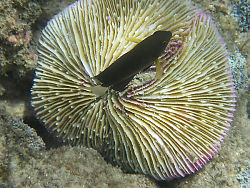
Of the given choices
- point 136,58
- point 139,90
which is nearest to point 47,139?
point 139,90

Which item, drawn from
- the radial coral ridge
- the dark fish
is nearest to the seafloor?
the radial coral ridge

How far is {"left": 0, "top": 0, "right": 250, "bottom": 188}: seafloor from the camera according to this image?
2.79m

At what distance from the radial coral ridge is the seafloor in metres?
0.35

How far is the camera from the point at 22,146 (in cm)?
296

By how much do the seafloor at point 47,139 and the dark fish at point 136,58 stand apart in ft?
4.85

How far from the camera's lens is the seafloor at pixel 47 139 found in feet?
9.14

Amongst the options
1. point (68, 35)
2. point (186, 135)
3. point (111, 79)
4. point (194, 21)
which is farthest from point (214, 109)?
point (68, 35)

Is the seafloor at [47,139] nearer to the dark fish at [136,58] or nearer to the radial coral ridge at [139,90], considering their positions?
the radial coral ridge at [139,90]

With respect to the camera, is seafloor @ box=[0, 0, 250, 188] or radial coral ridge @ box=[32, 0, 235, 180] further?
radial coral ridge @ box=[32, 0, 235, 180]

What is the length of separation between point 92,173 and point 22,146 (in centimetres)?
112

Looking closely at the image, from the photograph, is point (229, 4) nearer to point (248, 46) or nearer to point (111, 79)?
point (248, 46)

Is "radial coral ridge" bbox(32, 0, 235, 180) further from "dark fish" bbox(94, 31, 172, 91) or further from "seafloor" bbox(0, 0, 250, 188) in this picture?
"dark fish" bbox(94, 31, 172, 91)

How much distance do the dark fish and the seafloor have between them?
4.85ft

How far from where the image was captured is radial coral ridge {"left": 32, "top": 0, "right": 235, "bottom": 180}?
11.0ft
